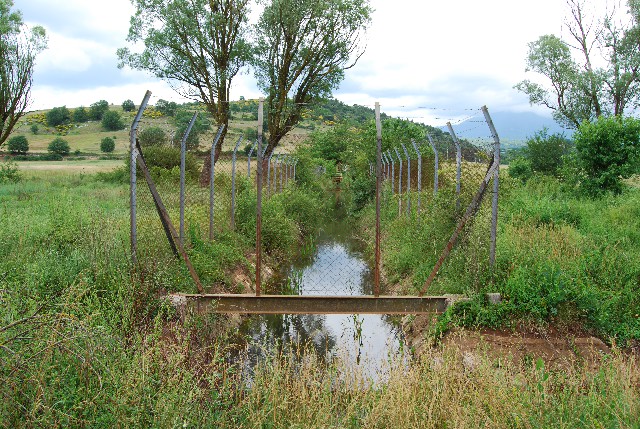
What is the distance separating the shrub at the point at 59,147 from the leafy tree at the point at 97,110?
1055 centimetres

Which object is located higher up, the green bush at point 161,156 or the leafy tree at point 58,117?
the leafy tree at point 58,117

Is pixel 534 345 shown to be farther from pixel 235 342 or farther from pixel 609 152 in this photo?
pixel 609 152

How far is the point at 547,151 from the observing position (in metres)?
23.9

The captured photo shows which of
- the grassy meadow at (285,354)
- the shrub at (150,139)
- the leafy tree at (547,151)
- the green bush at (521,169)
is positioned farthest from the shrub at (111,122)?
the grassy meadow at (285,354)

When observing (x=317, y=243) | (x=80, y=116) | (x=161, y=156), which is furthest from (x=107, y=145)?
(x=317, y=243)

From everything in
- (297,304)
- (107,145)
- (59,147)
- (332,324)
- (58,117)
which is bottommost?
(332,324)

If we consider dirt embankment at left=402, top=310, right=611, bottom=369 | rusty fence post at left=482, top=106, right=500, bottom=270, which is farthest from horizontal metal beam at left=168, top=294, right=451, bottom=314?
rusty fence post at left=482, top=106, right=500, bottom=270

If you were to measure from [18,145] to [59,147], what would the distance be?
3111 mm

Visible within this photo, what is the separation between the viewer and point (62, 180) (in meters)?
23.9

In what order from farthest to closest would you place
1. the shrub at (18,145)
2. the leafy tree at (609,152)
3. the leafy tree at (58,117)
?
1. the leafy tree at (58,117)
2. the shrub at (18,145)
3. the leafy tree at (609,152)

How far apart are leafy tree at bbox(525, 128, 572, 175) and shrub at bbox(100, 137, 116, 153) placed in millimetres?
35481

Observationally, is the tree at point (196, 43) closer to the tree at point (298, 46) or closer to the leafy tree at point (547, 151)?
the tree at point (298, 46)

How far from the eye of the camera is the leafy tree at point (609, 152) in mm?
15359

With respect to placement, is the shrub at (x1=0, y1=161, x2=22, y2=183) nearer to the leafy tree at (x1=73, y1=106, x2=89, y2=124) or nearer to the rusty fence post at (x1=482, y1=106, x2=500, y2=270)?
the rusty fence post at (x1=482, y1=106, x2=500, y2=270)
